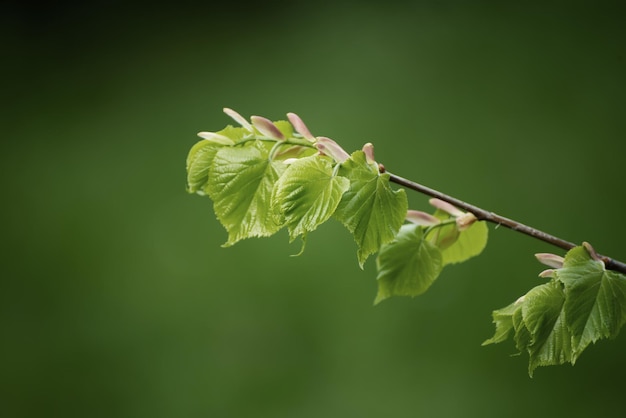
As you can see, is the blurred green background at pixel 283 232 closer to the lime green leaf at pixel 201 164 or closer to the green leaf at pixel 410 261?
the green leaf at pixel 410 261

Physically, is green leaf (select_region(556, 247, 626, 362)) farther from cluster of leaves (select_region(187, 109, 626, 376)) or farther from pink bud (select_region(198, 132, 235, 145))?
pink bud (select_region(198, 132, 235, 145))

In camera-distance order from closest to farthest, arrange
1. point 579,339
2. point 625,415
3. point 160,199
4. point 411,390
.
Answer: point 579,339
point 625,415
point 411,390
point 160,199

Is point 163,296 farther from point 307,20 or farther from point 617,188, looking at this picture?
point 617,188

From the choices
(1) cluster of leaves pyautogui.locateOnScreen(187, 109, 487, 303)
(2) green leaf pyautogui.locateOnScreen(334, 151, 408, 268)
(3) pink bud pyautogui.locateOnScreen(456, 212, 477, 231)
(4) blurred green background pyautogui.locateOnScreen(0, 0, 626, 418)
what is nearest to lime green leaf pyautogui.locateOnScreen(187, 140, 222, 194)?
(1) cluster of leaves pyautogui.locateOnScreen(187, 109, 487, 303)

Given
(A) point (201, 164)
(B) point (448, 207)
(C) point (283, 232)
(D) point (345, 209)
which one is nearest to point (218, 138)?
(A) point (201, 164)

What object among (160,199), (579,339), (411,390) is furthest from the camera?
(160,199)

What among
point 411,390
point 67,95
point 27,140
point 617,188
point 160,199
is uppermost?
point 67,95

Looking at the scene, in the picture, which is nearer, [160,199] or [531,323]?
[531,323]

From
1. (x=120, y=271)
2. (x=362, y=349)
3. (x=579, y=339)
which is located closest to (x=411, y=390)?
(x=362, y=349)
